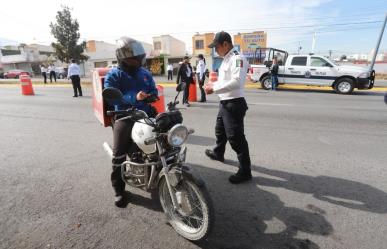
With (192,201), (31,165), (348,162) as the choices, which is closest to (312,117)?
(348,162)

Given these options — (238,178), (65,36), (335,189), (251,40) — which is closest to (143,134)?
(238,178)

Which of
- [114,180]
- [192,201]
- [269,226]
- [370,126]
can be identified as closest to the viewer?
[192,201]

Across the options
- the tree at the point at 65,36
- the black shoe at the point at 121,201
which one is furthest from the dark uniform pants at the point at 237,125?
the tree at the point at 65,36

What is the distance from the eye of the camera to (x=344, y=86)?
488 inches

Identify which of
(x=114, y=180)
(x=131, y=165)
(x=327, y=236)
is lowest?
(x=327, y=236)

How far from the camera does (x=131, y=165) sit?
2770 mm

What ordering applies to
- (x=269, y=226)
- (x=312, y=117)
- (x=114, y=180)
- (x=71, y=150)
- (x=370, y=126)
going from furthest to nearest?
(x=312, y=117) < (x=370, y=126) < (x=71, y=150) < (x=114, y=180) < (x=269, y=226)

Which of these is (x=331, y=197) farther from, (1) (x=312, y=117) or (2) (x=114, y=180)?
(1) (x=312, y=117)

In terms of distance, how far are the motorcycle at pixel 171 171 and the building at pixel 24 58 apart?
60.8m

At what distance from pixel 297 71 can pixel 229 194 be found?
471 inches

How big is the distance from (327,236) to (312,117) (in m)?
5.50

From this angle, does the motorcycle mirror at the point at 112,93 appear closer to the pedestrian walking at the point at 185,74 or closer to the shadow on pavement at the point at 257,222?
the shadow on pavement at the point at 257,222

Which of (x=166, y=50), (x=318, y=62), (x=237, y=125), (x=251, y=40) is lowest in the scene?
(x=237, y=125)

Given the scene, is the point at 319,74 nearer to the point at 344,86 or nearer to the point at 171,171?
the point at 344,86
